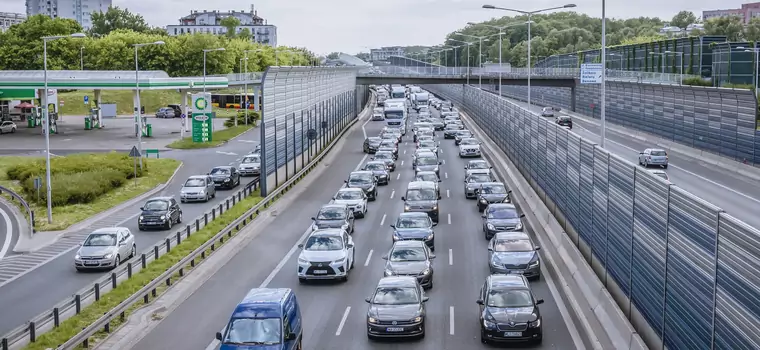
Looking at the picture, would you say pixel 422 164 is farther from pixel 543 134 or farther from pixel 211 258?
pixel 211 258

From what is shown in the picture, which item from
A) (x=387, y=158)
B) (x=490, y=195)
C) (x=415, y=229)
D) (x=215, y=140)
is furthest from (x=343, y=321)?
(x=215, y=140)

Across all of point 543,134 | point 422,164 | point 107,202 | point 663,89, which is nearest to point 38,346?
point 543,134

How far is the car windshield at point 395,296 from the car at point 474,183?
78.1 feet

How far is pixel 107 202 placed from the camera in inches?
1948

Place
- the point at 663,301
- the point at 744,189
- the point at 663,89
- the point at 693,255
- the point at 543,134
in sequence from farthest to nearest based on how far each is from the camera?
the point at 663,89 → the point at 744,189 → the point at 543,134 → the point at 663,301 → the point at 693,255

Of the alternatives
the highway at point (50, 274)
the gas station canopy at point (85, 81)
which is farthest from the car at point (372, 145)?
the gas station canopy at point (85, 81)

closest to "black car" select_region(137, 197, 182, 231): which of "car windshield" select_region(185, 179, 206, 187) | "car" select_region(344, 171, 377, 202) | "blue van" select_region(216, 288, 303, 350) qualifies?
"car windshield" select_region(185, 179, 206, 187)

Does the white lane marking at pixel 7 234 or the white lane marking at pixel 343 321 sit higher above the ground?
the white lane marking at pixel 343 321

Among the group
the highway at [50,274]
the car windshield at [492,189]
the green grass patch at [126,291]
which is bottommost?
the highway at [50,274]

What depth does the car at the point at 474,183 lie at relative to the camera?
4712cm

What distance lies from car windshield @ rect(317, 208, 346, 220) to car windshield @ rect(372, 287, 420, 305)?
44.6 ft

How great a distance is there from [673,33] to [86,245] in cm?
17881

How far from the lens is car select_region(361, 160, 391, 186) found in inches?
2106

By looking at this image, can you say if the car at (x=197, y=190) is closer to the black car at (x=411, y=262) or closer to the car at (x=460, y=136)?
the black car at (x=411, y=262)
